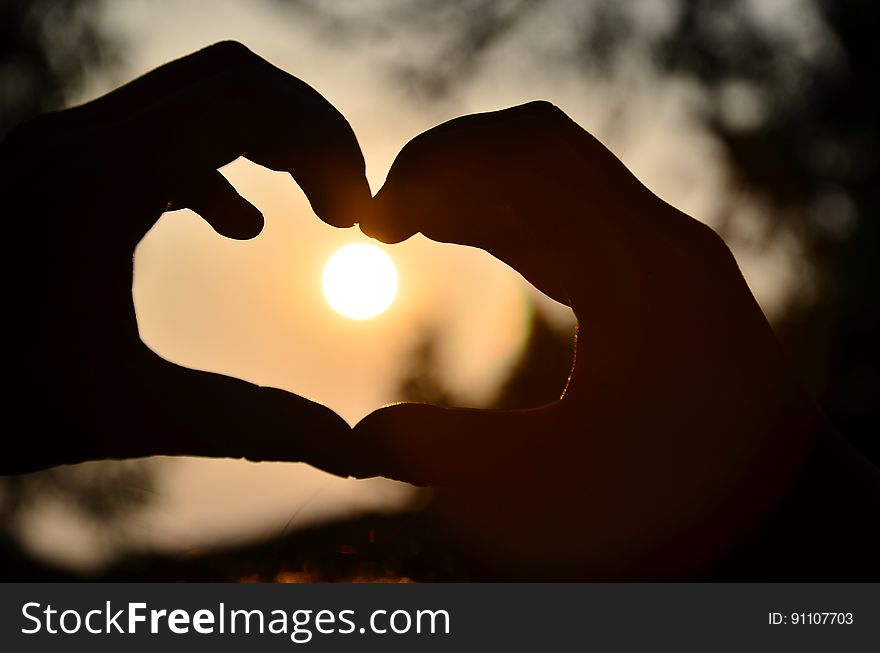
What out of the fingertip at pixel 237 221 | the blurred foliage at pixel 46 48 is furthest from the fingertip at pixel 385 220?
the blurred foliage at pixel 46 48

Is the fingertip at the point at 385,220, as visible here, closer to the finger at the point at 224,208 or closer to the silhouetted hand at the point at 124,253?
the silhouetted hand at the point at 124,253

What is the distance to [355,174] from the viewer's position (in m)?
1.33

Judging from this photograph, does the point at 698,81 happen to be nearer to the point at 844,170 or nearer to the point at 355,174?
the point at 844,170

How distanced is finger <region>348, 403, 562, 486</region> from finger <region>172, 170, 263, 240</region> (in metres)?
0.57

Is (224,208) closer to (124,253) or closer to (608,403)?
(124,253)

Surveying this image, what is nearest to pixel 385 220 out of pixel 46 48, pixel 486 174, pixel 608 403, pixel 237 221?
pixel 486 174

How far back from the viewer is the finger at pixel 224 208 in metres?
1.48

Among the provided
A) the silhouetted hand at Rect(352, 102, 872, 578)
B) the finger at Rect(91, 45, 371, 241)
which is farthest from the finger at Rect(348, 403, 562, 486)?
the finger at Rect(91, 45, 371, 241)

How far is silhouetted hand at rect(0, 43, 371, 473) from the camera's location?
1129 mm

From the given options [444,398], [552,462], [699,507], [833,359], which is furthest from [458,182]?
[444,398]

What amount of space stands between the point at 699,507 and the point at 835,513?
7.8 inches

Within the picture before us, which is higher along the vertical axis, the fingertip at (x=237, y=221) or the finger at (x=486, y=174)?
the fingertip at (x=237, y=221)

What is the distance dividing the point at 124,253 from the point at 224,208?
1.04ft

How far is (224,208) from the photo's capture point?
150 centimetres
